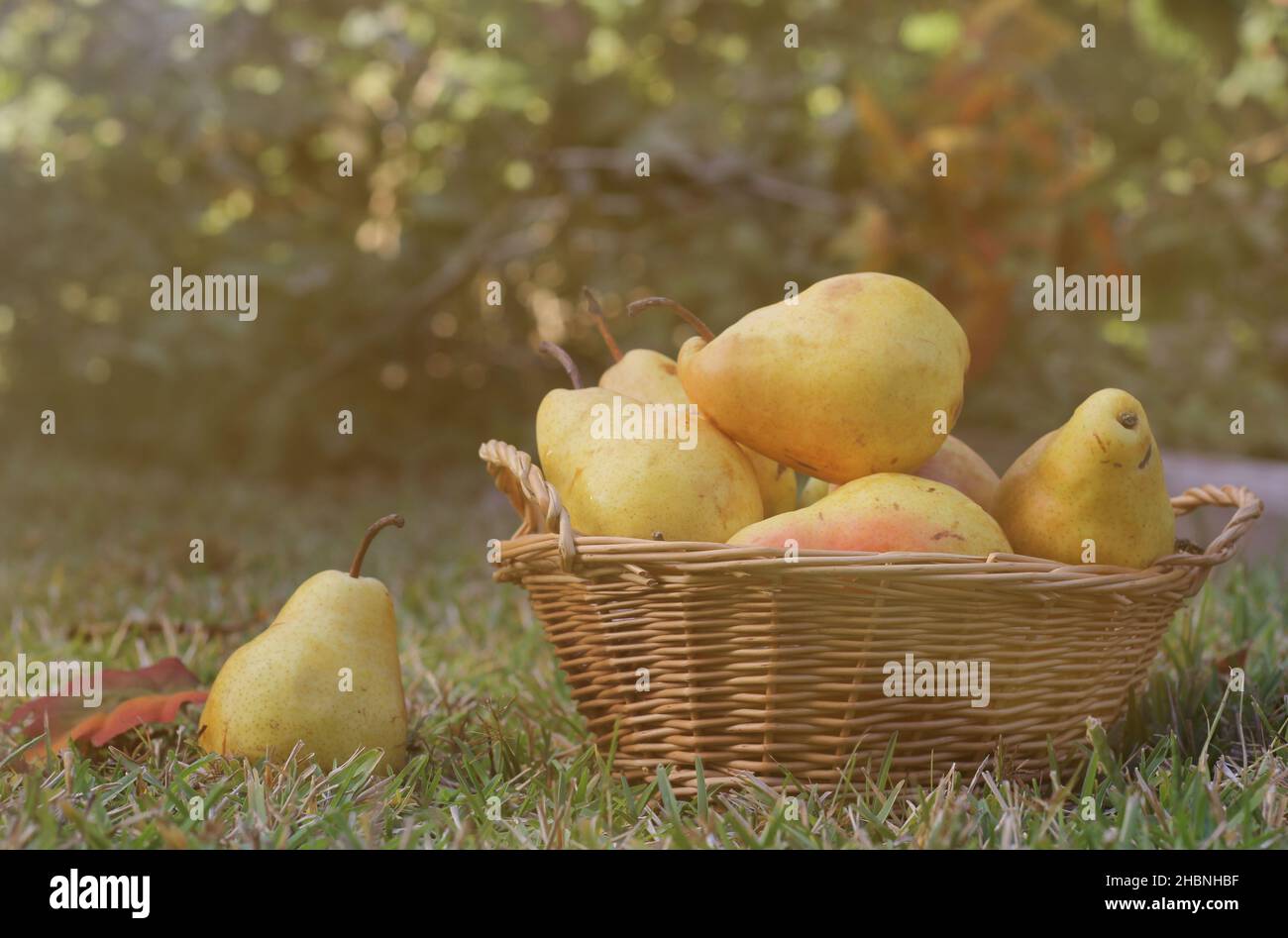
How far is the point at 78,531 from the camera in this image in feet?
12.4

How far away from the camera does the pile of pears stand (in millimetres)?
1563

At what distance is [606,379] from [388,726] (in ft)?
2.19

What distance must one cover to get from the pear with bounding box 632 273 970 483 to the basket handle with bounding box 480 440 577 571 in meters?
0.29

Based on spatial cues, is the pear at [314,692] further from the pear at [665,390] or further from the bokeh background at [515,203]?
the bokeh background at [515,203]

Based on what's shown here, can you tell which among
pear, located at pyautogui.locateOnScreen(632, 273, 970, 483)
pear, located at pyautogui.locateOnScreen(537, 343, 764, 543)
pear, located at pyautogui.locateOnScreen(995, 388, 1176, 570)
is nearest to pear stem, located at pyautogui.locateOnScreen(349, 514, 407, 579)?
pear, located at pyautogui.locateOnScreen(537, 343, 764, 543)

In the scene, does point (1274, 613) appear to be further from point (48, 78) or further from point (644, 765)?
point (48, 78)

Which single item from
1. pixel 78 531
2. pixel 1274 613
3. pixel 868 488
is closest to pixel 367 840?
pixel 868 488

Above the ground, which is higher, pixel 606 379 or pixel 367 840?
pixel 606 379

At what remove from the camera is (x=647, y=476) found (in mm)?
1605

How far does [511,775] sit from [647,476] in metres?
0.47

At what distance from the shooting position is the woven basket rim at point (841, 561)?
1.38m
